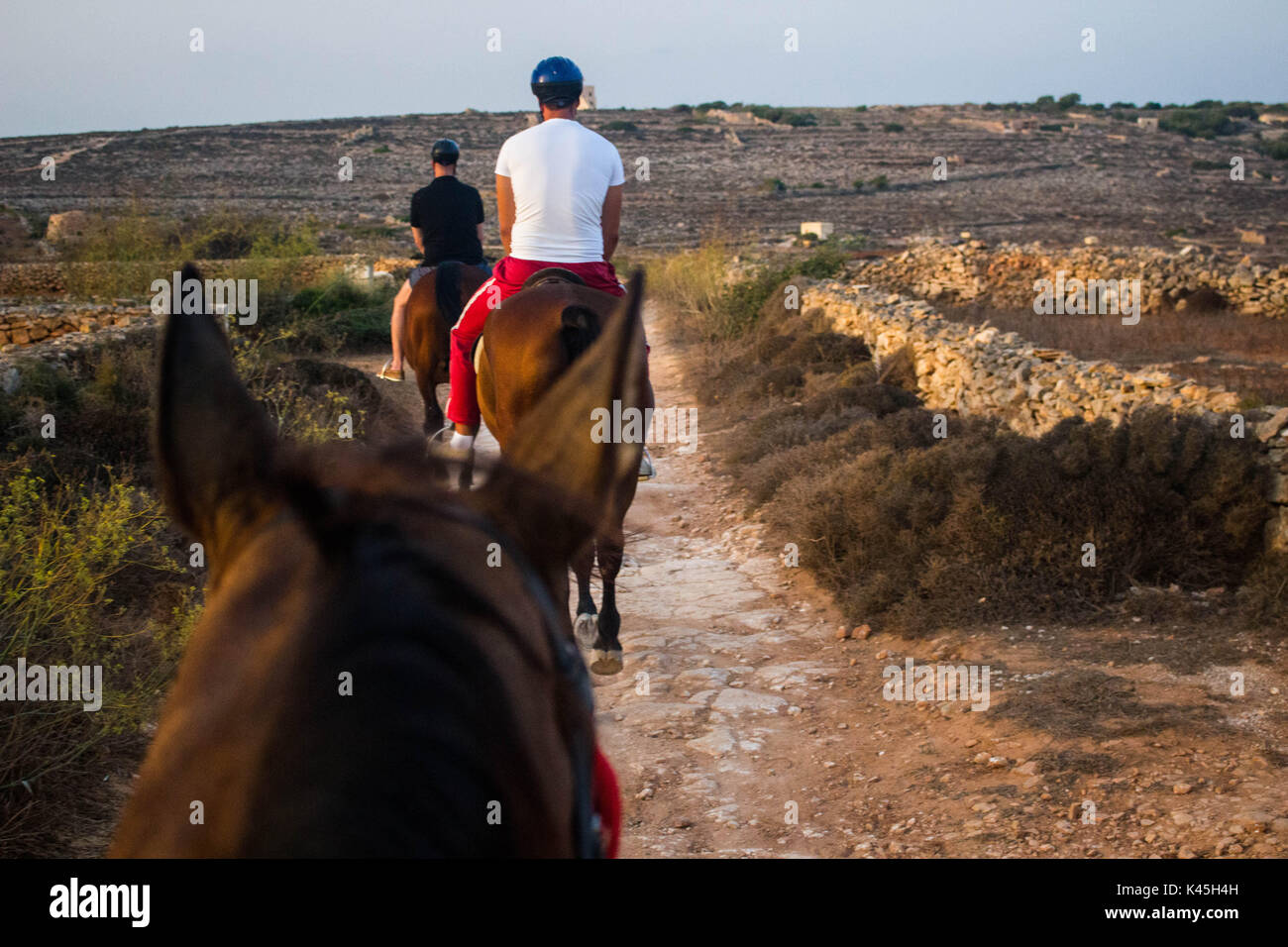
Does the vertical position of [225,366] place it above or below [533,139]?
below

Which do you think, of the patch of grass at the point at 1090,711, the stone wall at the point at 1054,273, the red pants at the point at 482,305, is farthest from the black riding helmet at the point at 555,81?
the stone wall at the point at 1054,273

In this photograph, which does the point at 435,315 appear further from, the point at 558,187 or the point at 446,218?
the point at 558,187

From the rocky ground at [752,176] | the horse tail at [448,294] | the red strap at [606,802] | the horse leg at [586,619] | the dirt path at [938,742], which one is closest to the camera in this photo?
the red strap at [606,802]

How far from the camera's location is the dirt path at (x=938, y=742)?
13.3 feet

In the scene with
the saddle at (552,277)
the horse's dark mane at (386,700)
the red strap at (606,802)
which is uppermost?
the saddle at (552,277)

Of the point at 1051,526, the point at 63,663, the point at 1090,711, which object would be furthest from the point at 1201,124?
the point at 63,663

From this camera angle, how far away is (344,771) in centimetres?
76

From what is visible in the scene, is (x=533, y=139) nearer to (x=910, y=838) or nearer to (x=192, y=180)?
(x=910, y=838)

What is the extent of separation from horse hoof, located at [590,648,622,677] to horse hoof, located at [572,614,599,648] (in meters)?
0.07

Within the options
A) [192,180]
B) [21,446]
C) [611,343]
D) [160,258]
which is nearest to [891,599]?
[611,343]

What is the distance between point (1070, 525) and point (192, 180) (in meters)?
51.7

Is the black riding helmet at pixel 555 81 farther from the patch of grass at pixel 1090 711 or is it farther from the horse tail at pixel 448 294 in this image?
the patch of grass at pixel 1090 711

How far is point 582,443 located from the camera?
1.25 m

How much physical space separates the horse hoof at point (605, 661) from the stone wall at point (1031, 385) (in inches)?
172
